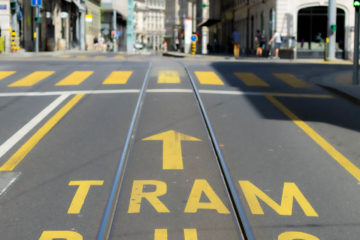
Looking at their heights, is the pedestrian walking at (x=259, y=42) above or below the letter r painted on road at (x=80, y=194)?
above

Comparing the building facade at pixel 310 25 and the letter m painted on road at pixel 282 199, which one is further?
the building facade at pixel 310 25

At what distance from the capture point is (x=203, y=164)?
7.96 meters

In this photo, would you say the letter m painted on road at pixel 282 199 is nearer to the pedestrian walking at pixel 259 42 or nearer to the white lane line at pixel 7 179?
the white lane line at pixel 7 179

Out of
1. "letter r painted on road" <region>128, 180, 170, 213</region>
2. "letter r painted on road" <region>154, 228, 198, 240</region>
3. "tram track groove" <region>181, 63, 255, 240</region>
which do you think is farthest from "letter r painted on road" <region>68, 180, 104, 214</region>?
"tram track groove" <region>181, 63, 255, 240</region>

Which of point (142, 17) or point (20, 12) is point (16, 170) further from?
point (142, 17)

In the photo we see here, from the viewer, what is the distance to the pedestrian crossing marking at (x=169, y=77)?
53.6 ft

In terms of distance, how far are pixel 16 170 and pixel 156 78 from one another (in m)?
9.46

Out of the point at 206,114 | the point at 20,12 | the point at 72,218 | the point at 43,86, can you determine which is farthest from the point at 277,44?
the point at 72,218

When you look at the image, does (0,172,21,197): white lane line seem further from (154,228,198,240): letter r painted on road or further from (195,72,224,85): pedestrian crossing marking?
(195,72,224,85): pedestrian crossing marking

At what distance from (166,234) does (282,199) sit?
1.53 m

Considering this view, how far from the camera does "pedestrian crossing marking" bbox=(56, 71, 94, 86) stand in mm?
15651

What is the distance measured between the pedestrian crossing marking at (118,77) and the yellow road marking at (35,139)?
9.57ft

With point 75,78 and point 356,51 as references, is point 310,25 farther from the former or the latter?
point 75,78

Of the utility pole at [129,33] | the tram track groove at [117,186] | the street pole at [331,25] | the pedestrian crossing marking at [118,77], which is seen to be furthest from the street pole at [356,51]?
the utility pole at [129,33]
